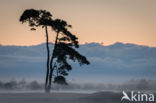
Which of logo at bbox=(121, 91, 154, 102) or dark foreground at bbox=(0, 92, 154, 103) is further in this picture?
logo at bbox=(121, 91, 154, 102)

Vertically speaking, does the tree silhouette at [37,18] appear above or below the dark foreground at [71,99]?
above

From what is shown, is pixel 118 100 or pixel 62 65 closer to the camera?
pixel 118 100

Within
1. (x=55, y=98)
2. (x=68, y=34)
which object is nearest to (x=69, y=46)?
(x=68, y=34)

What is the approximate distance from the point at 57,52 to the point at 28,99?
48.4 ft

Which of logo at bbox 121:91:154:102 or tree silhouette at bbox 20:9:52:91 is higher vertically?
tree silhouette at bbox 20:9:52:91

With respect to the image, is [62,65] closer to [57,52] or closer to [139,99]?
[57,52]

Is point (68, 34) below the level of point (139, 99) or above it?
above

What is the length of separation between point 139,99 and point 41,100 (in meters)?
9.90

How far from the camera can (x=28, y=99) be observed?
38531 mm

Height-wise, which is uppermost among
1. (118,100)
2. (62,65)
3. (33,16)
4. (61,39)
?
(33,16)

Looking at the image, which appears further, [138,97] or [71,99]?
[138,97]

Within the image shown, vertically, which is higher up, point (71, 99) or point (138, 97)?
point (138, 97)

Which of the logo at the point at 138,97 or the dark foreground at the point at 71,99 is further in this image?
the logo at the point at 138,97

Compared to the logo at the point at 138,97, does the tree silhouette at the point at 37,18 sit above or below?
above
